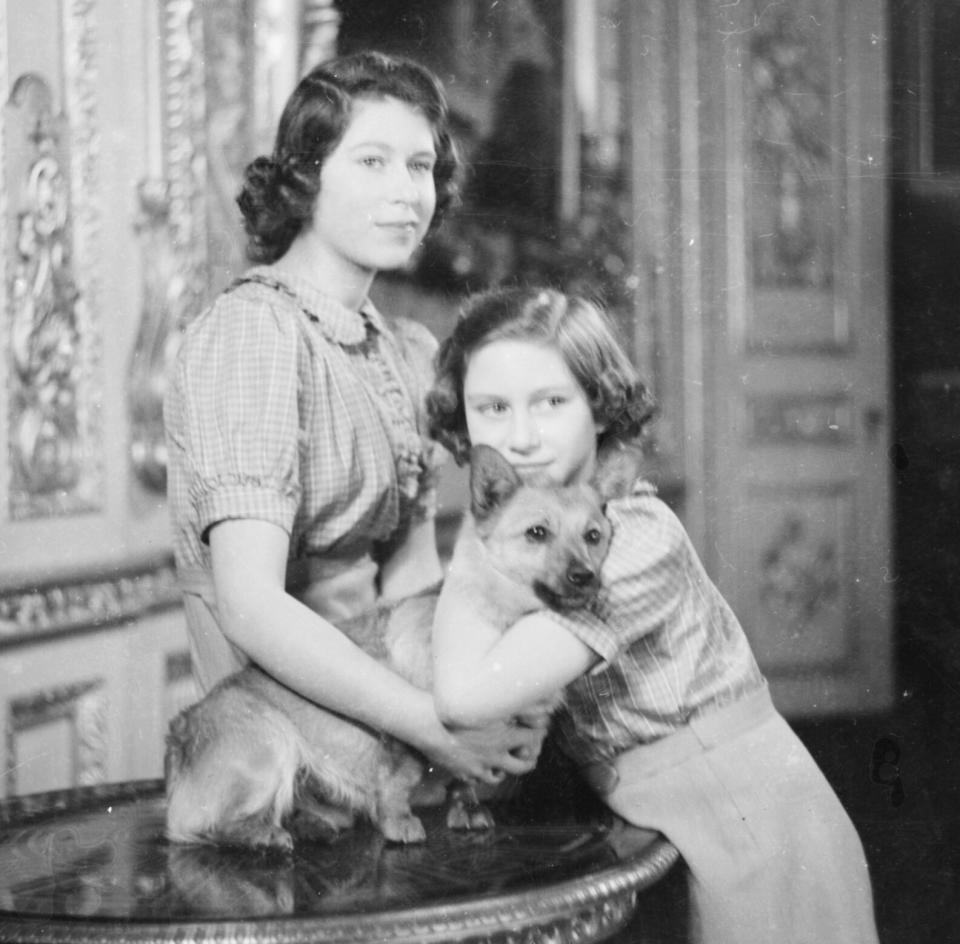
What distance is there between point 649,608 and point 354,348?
0.67 m

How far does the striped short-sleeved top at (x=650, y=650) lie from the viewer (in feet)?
5.85

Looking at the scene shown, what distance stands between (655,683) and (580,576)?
27cm

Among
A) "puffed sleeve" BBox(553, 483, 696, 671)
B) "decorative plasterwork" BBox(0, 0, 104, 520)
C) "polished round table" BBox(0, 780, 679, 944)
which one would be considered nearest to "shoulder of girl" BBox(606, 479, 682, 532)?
"puffed sleeve" BBox(553, 483, 696, 671)

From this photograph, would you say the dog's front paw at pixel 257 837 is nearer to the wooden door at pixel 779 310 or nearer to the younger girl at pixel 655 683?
the younger girl at pixel 655 683

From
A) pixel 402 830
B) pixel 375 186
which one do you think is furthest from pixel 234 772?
pixel 375 186

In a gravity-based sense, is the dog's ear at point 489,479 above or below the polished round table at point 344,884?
above

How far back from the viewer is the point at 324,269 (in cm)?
199

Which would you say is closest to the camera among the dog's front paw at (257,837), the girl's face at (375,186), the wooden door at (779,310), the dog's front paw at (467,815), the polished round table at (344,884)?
the polished round table at (344,884)

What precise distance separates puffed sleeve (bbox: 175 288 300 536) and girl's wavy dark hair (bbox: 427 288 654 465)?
0.26 meters

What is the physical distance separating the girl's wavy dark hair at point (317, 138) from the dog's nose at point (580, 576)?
2.27 feet

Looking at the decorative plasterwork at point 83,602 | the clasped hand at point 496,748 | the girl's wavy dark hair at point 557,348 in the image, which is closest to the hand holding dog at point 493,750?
the clasped hand at point 496,748

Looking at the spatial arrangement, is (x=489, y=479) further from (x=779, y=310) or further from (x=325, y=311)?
(x=779, y=310)

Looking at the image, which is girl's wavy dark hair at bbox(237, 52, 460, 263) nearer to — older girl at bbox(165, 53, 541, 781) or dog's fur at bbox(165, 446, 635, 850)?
older girl at bbox(165, 53, 541, 781)

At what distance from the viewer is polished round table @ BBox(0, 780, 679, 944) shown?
4.71 feet
